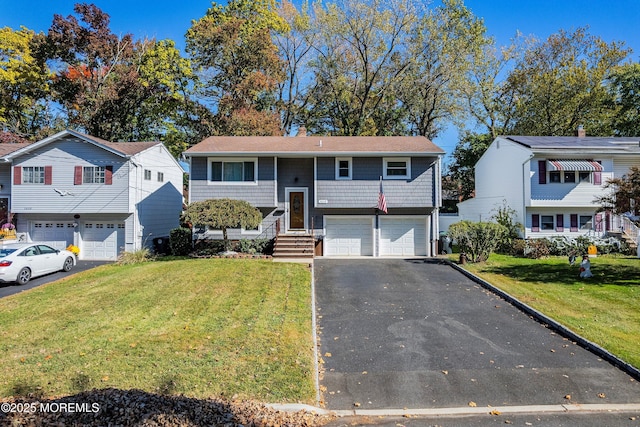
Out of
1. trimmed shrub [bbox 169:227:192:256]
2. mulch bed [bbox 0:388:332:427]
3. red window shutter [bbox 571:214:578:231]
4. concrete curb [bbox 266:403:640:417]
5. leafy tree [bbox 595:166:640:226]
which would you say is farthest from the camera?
red window shutter [bbox 571:214:578:231]

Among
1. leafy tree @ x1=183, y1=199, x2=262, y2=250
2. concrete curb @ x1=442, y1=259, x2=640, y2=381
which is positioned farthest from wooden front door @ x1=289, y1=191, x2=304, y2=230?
concrete curb @ x1=442, y1=259, x2=640, y2=381

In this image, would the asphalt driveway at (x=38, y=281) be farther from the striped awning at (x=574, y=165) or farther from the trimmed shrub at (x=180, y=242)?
the striped awning at (x=574, y=165)

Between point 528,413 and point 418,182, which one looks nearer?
point 528,413

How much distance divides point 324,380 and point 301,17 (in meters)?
32.7

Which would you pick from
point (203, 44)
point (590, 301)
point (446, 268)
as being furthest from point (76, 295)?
point (203, 44)

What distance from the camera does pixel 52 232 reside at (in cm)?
1920

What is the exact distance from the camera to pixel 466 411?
17.0 ft

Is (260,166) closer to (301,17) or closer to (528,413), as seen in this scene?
(528,413)

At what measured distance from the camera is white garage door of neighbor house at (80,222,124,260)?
1911 cm

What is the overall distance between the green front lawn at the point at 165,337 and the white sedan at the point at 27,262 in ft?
4.80

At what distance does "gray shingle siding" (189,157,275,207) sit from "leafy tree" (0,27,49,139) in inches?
764

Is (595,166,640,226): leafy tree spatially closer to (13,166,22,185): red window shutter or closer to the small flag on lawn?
the small flag on lawn

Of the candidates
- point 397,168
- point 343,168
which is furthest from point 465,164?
point 343,168

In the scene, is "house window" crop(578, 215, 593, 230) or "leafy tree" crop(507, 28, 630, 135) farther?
"leafy tree" crop(507, 28, 630, 135)
